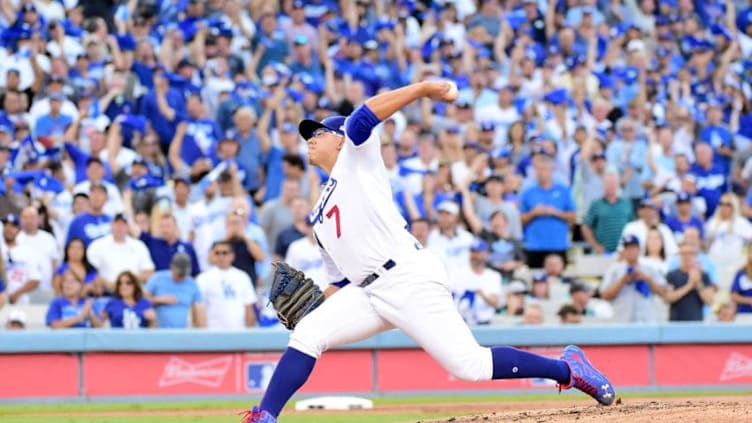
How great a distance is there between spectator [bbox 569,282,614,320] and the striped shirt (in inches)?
60.8

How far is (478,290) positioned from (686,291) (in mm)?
2060

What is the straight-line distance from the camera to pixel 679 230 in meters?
14.7

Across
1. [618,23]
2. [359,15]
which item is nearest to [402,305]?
[359,15]

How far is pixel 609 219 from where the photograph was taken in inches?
579

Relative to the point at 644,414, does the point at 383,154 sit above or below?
above

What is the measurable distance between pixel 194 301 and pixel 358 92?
175 inches

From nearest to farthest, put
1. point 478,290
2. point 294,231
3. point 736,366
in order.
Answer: point 736,366 < point 478,290 < point 294,231

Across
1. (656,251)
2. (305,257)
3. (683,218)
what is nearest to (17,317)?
(305,257)

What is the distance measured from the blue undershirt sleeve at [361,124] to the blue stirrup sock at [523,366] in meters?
1.33

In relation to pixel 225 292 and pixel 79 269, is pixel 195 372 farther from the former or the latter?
pixel 79 269

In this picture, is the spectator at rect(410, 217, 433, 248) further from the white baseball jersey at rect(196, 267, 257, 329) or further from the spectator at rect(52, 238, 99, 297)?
the spectator at rect(52, 238, 99, 297)

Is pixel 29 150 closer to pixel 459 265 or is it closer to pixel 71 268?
pixel 71 268

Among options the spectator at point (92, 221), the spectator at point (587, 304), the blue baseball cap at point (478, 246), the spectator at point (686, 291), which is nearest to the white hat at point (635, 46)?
the spectator at point (686, 291)

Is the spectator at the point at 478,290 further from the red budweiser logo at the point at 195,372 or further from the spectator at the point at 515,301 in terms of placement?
the red budweiser logo at the point at 195,372
